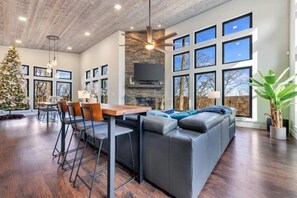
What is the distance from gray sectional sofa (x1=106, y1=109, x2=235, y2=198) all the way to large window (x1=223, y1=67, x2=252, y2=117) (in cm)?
406

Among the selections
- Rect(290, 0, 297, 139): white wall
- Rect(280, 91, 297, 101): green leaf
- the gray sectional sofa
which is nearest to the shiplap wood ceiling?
Rect(290, 0, 297, 139): white wall

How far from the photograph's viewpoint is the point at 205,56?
631cm

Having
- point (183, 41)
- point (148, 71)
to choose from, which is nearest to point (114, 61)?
point (148, 71)

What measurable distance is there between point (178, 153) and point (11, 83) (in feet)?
30.8

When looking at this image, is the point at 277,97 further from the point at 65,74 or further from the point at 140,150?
the point at 65,74

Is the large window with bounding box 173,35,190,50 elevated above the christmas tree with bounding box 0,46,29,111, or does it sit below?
above

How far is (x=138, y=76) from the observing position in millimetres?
7410

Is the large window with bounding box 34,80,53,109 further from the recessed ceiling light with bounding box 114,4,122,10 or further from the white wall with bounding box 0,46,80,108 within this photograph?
the recessed ceiling light with bounding box 114,4,122,10

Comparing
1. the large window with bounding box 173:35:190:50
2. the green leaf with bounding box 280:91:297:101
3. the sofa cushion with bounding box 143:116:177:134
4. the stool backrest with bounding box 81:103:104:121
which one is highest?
the large window with bounding box 173:35:190:50

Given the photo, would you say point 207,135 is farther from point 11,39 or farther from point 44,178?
point 11,39

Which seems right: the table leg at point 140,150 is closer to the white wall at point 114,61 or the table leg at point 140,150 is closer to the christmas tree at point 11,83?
the white wall at point 114,61

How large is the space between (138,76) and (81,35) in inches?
143

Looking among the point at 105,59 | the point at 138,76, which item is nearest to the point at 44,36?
the point at 105,59

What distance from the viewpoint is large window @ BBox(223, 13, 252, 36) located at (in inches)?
205
